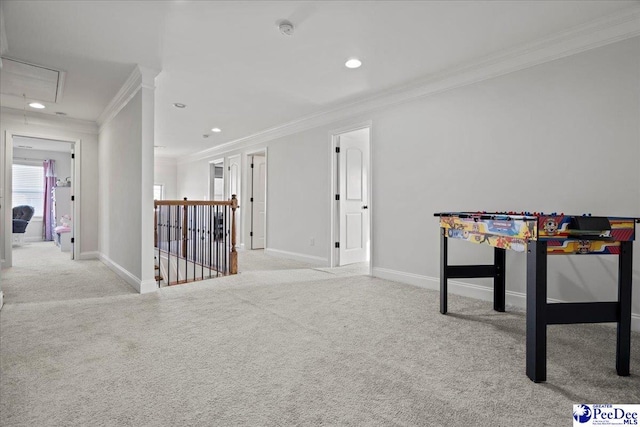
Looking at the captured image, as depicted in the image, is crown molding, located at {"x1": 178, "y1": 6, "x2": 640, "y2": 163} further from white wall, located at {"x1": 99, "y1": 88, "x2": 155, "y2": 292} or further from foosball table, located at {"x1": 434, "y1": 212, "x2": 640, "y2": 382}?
white wall, located at {"x1": 99, "y1": 88, "x2": 155, "y2": 292}

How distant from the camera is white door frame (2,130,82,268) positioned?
4.88m

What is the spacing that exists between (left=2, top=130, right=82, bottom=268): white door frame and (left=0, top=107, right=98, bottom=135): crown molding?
17 cm

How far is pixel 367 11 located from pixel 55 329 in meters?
3.29

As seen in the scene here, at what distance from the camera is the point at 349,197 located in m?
5.11

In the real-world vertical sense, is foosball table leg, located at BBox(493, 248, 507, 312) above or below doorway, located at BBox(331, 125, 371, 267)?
below

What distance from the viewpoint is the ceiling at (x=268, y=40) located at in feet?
7.72

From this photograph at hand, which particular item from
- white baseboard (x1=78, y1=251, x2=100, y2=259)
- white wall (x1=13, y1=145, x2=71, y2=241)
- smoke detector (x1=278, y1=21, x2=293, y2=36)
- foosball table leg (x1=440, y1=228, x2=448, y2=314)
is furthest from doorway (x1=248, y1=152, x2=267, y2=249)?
white wall (x1=13, y1=145, x2=71, y2=241)

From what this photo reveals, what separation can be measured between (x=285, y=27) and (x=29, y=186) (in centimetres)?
955

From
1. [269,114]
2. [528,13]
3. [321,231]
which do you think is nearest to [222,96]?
[269,114]

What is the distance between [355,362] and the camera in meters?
1.89

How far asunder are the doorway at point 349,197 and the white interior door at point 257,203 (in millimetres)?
2413

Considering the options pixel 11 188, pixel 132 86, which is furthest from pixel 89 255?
pixel 132 86

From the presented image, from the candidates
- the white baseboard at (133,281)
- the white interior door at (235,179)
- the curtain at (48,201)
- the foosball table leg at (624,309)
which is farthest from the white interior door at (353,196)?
the curtain at (48,201)

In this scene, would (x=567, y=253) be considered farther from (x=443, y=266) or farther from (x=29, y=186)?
(x=29, y=186)
